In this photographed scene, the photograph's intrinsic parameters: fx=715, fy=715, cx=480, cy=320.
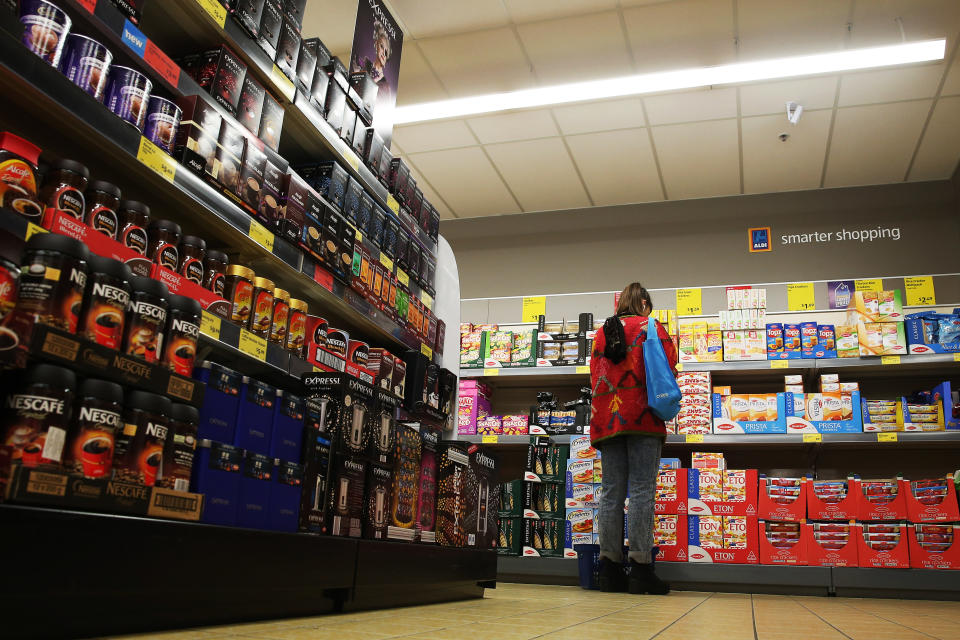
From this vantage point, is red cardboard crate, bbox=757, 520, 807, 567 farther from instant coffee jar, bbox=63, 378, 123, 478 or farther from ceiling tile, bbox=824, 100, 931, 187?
instant coffee jar, bbox=63, 378, 123, 478

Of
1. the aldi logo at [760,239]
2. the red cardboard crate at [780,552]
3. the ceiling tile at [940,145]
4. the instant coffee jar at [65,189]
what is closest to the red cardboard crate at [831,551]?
the red cardboard crate at [780,552]

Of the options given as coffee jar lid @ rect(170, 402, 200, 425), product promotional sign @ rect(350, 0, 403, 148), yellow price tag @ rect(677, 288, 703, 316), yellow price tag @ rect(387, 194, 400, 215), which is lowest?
coffee jar lid @ rect(170, 402, 200, 425)

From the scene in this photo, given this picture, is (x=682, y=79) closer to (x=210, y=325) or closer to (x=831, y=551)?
(x=831, y=551)

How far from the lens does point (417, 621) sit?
5.34 feet

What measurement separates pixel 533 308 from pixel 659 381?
111 inches

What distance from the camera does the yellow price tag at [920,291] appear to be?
523cm

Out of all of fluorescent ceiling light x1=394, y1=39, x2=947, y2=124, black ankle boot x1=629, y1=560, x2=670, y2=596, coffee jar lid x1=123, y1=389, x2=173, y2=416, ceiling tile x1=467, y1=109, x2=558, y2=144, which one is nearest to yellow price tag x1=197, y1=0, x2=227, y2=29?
coffee jar lid x1=123, y1=389, x2=173, y2=416

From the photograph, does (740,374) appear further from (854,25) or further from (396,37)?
(396,37)

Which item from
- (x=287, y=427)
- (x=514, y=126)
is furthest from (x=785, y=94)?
(x=287, y=427)

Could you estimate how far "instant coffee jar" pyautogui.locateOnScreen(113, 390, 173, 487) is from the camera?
1146 mm

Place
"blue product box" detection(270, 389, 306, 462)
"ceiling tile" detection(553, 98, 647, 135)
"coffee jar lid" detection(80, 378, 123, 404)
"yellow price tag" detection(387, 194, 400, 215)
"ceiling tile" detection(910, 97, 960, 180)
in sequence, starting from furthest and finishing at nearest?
"ceiling tile" detection(553, 98, 647, 135) < "ceiling tile" detection(910, 97, 960, 180) < "yellow price tag" detection(387, 194, 400, 215) < "blue product box" detection(270, 389, 306, 462) < "coffee jar lid" detection(80, 378, 123, 404)

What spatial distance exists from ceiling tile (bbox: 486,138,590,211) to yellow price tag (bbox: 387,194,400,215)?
8.73 ft

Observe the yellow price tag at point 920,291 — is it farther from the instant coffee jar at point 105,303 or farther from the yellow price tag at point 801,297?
the instant coffee jar at point 105,303

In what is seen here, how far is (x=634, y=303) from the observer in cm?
381
